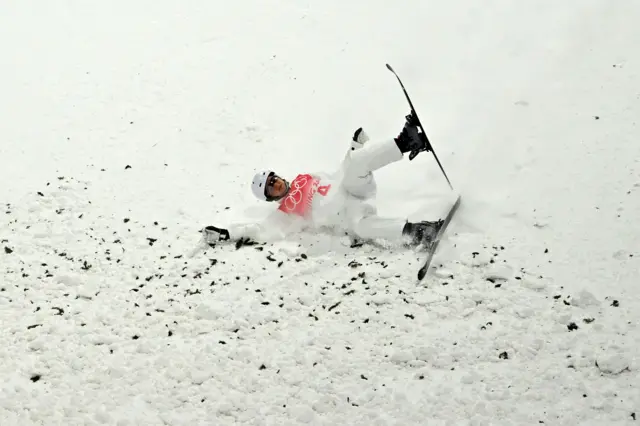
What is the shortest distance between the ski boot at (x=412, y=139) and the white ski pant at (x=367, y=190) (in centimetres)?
6

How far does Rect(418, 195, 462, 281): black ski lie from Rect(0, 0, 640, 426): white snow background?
76 millimetres

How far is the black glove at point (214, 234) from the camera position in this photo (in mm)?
4467

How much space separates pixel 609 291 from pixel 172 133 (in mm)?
4326

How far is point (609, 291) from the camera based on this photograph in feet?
11.4

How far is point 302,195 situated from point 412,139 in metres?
1.01

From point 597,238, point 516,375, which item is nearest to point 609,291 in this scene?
point 597,238

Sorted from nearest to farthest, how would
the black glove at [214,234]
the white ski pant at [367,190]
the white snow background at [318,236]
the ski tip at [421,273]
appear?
the white snow background at [318,236], the ski tip at [421,273], the white ski pant at [367,190], the black glove at [214,234]

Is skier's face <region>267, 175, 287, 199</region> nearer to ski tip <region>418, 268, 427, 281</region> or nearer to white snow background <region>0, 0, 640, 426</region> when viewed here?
white snow background <region>0, 0, 640, 426</region>

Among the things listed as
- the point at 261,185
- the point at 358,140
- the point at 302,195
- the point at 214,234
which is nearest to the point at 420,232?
the point at 358,140

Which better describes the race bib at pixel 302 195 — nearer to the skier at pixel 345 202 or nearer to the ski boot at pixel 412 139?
the skier at pixel 345 202

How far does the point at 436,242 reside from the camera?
4.02 m

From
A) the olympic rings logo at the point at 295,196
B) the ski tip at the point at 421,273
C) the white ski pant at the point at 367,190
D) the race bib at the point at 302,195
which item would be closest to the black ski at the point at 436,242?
the ski tip at the point at 421,273

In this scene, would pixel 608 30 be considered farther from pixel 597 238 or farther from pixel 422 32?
pixel 597 238

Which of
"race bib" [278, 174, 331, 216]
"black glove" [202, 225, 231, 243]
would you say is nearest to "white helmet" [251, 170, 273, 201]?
"race bib" [278, 174, 331, 216]
